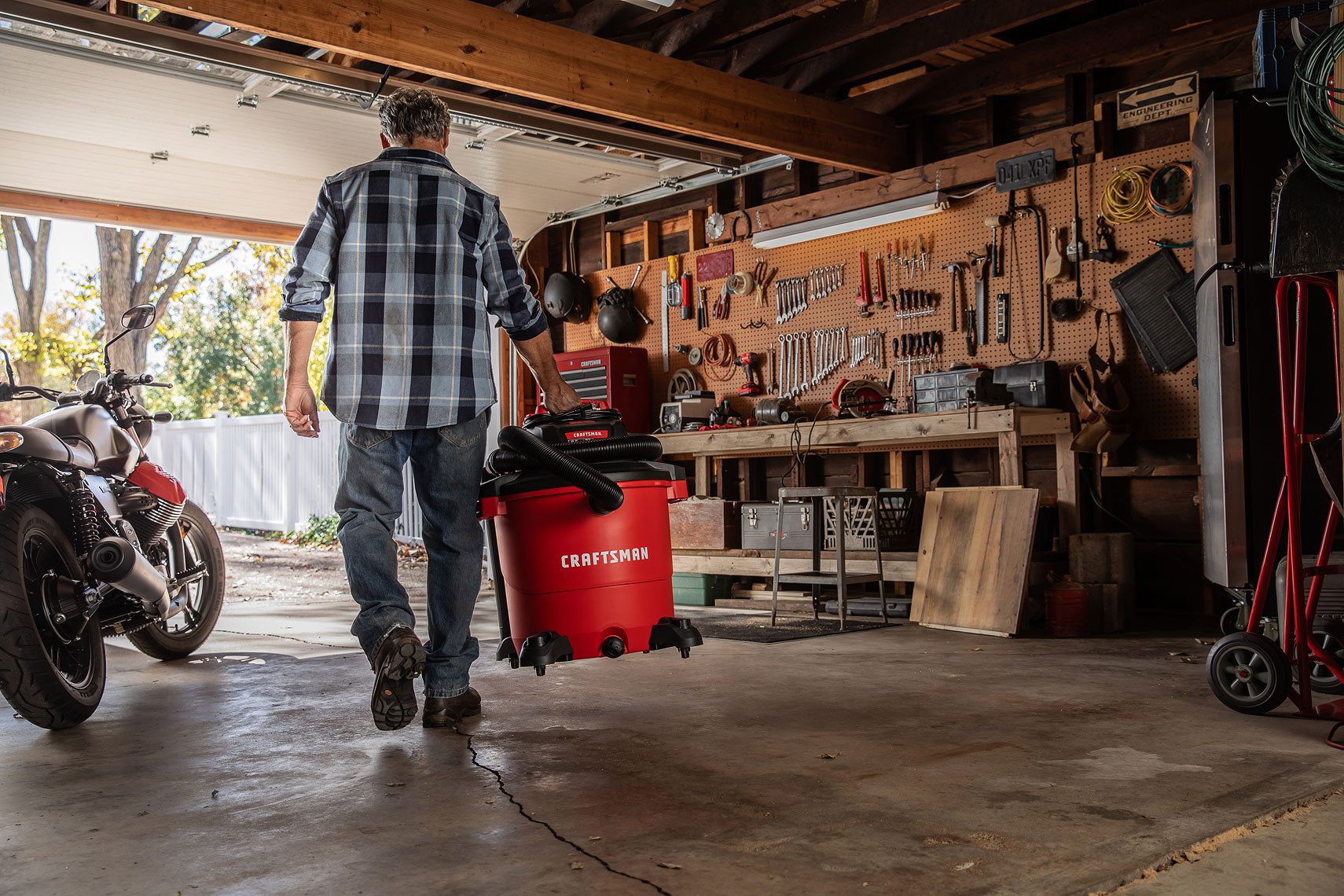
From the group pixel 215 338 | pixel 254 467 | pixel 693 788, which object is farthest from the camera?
pixel 215 338

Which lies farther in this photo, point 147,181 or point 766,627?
point 147,181

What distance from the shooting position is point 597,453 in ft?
→ 9.25

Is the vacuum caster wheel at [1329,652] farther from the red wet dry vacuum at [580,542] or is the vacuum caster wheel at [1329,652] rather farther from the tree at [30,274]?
the tree at [30,274]

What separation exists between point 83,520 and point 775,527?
3.65m

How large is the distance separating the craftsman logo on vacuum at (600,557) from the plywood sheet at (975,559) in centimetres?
257

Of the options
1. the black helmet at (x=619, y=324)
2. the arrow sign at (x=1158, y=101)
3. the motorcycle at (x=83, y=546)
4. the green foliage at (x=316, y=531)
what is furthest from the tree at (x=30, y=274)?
the arrow sign at (x=1158, y=101)

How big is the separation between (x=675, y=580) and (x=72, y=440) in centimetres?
380

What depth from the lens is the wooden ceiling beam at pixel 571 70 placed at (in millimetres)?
4172

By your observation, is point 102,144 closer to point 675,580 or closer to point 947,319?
point 675,580

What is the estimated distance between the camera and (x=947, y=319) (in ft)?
19.6

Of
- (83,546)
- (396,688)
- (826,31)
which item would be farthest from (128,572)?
(826,31)

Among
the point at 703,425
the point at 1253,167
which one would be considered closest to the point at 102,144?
the point at 703,425

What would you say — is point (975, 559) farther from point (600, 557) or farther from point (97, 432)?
point (97, 432)

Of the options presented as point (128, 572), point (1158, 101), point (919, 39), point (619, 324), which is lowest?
point (128, 572)
